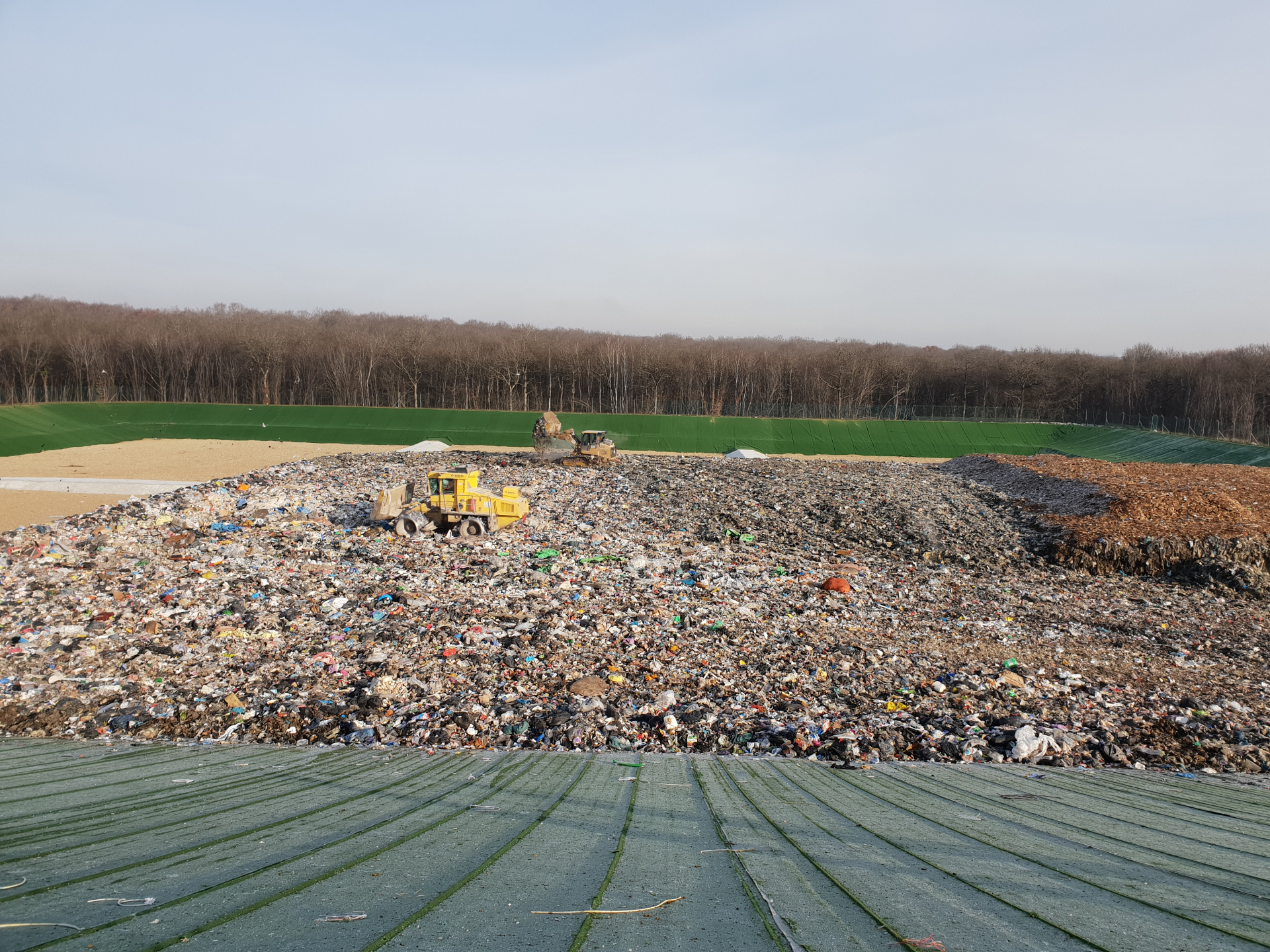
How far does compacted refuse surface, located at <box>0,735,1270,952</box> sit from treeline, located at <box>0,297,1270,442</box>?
36.7 meters

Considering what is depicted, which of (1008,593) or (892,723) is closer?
(892,723)

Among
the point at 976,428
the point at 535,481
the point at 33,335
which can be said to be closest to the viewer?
the point at 535,481

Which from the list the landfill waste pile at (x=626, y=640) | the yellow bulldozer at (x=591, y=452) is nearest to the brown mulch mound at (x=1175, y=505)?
the landfill waste pile at (x=626, y=640)

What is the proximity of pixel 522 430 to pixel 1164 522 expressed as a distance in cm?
2548

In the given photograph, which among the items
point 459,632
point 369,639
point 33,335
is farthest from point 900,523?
point 33,335

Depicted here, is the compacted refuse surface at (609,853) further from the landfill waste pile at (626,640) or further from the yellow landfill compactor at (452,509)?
the yellow landfill compactor at (452,509)

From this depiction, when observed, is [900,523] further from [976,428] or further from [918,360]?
[918,360]

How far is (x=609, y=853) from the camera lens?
10.2 ft

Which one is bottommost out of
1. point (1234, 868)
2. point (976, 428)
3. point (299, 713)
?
point (299, 713)

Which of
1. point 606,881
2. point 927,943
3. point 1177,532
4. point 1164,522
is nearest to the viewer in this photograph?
point 927,943

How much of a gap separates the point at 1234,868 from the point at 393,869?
367cm

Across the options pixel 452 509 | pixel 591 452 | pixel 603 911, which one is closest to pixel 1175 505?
pixel 452 509

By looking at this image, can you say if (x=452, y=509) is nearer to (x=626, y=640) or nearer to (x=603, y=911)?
(x=626, y=640)

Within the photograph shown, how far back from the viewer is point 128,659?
268 inches
